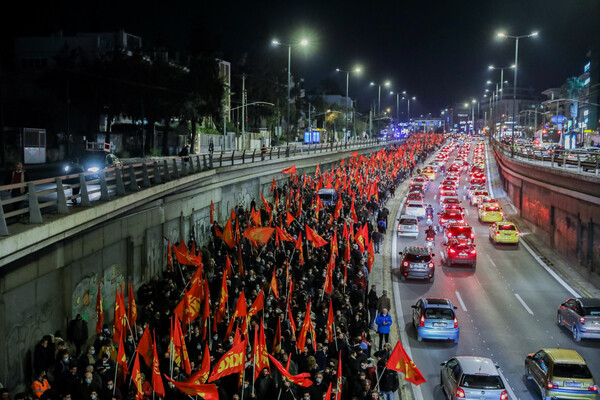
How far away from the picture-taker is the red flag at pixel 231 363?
39.4 feet

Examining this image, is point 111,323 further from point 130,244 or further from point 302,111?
point 302,111

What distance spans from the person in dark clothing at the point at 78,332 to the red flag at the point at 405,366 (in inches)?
303

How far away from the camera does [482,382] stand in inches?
556

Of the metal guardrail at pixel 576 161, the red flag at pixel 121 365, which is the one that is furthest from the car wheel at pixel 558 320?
the red flag at pixel 121 365

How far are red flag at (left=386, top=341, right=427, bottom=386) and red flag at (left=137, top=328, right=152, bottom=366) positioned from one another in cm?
460

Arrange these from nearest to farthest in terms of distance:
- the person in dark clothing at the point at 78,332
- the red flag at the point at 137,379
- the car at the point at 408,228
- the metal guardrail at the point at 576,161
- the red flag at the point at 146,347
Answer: the red flag at the point at 137,379, the red flag at the point at 146,347, the person in dark clothing at the point at 78,332, the metal guardrail at the point at 576,161, the car at the point at 408,228

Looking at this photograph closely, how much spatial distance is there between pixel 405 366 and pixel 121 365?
538cm

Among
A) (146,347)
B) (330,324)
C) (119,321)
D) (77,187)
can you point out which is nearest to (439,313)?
(330,324)

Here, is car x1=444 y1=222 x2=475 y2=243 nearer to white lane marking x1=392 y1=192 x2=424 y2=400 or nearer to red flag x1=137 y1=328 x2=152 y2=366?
white lane marking x1=392 y1=192 x2=424 y2=400

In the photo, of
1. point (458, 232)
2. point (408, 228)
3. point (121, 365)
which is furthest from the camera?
point (408, 228)

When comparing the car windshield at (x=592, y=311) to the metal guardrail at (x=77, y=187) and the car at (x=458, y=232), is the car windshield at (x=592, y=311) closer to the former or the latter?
the metal guardrail at (x=77, y=187)

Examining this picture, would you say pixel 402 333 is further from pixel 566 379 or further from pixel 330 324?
pixel 566 379

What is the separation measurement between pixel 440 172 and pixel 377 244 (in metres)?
49.2

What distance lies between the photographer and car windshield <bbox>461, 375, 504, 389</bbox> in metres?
14.1
